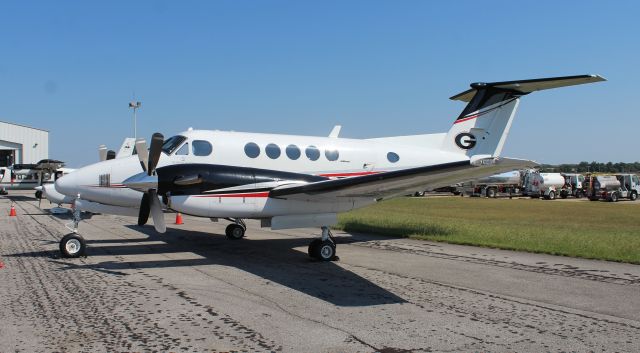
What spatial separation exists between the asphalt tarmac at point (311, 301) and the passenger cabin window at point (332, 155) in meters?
2.65

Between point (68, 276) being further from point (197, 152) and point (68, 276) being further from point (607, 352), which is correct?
point (607, 352)

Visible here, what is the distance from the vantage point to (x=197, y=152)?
11.6 m

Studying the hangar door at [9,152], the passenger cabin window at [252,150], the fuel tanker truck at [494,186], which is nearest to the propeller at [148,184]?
the passenger cabin window at [252,150]

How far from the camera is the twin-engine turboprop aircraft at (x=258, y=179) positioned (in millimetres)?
9258

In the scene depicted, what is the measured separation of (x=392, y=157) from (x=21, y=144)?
2695 inches

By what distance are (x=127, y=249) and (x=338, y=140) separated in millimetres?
6162

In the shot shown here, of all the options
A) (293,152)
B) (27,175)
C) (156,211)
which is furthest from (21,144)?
(156,211)

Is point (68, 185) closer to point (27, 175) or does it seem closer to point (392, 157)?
point (392, 157)

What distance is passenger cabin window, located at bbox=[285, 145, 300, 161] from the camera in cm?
1269

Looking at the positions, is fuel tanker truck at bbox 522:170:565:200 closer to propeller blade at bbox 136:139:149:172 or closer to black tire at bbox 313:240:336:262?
black tire at bbox 313:240:336:262

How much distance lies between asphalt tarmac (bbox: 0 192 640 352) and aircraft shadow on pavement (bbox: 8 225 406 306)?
4 centimetres

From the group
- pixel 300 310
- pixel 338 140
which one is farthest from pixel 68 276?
pixel 338 140

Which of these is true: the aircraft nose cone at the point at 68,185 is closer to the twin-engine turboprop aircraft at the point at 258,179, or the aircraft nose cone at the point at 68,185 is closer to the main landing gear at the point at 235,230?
the twin-engine turboprop aircraft at the point at 258,179

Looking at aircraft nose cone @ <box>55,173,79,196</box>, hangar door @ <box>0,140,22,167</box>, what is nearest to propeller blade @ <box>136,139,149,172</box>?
aircraft nose cone @ <box>55,173,79,196</box>
